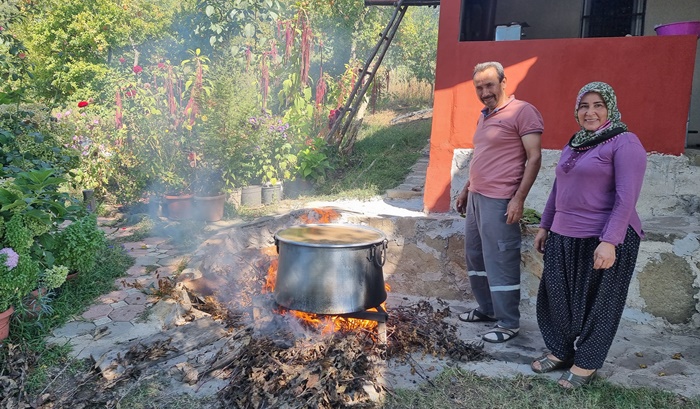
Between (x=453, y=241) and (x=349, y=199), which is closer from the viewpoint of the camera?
(x=453, y=241)

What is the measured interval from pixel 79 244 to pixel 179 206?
9.20 ft

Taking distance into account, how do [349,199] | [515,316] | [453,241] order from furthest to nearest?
[349,199], [453,241], [515,316]

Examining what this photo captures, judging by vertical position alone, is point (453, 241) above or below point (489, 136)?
below

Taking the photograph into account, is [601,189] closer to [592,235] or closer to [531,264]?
[592,235]

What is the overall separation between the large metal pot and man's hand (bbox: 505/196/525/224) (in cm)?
100

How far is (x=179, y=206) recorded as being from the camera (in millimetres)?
6969

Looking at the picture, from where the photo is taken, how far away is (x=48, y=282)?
3.74 m

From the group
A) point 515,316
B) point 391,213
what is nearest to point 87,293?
point 391,213

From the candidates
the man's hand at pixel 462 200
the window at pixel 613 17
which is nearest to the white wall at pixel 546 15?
the window at pixel 613 17

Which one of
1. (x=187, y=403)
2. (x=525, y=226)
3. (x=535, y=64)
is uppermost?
(x=535, y=64)

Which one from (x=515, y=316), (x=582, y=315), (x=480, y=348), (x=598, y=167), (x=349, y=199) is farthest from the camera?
(x=349, y=199)

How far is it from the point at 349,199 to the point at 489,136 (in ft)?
11.4

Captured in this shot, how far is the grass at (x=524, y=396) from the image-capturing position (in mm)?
2891

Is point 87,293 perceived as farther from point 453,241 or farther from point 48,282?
point 453,241
